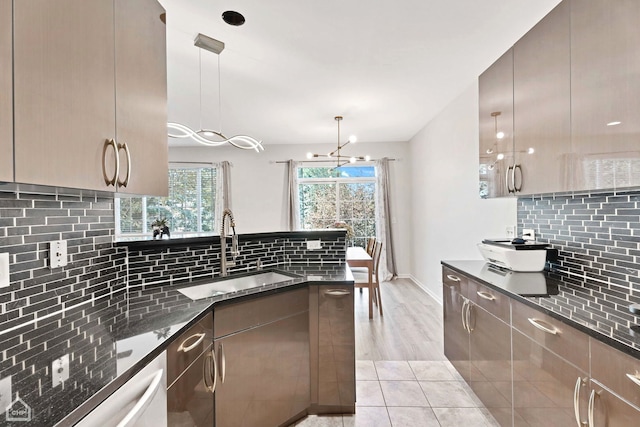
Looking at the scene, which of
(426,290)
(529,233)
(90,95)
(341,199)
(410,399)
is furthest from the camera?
(341,199)

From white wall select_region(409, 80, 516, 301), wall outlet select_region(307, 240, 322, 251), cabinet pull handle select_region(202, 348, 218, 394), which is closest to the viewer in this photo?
cabinet pull handle select_region(202, 348, 218, 394)

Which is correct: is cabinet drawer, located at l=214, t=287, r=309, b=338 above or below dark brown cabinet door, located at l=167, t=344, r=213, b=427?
above

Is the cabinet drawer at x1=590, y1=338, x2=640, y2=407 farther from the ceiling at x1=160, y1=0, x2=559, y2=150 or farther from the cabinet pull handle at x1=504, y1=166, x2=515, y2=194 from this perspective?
the ceiling at x1=160, y1=0, x2=559, y2=150

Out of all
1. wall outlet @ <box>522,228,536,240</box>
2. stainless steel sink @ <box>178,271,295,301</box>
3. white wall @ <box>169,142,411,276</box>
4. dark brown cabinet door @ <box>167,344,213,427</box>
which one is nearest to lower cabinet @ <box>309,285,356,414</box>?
stainless steel sink @ <box>178,271,295,301</box>

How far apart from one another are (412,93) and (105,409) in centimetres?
385

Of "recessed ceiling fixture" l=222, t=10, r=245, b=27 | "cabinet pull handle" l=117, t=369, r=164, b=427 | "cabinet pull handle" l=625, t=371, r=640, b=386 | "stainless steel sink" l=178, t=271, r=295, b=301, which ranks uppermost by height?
"recessed ceiling fixture" l=222, t=10, r=245, b=27

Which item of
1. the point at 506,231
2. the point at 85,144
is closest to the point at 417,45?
the point at 506,231

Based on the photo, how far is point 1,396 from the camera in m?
0.74

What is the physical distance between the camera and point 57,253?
4.44 ft

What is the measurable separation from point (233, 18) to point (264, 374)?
92.4 inches

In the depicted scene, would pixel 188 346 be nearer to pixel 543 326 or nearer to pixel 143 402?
pixel 143 402

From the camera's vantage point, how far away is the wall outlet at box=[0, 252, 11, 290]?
3.70 ft

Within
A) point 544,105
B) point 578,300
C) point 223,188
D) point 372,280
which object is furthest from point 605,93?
point 223,188

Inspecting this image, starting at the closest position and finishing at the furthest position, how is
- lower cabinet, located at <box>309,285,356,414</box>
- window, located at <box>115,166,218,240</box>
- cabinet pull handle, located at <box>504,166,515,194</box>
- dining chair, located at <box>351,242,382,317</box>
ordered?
lower cabinet, located at <box>309,285,356,414</box> < cabinet pull handle, located at <box>504,166,515,194</box> < dining chair, located at <box>351,242,382,317</box> < window, located at <box>115,166,218,240</box>
